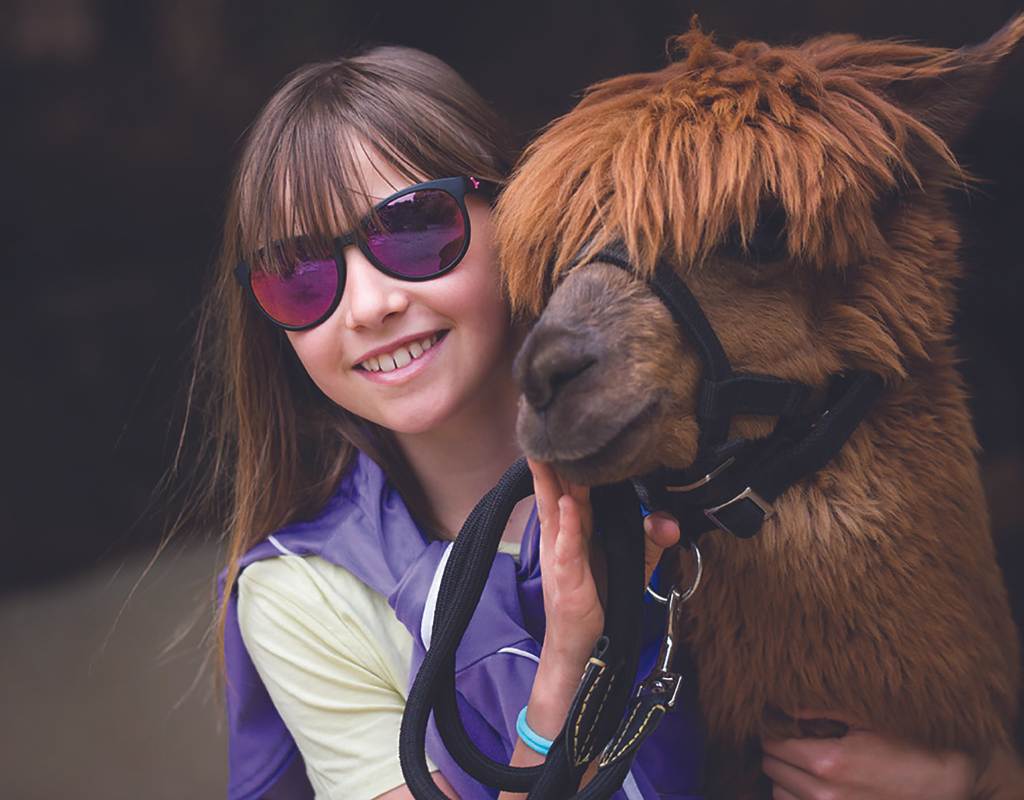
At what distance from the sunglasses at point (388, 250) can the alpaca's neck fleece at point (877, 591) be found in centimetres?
57

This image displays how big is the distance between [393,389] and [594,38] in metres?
2.67

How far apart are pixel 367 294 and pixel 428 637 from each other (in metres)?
0.50

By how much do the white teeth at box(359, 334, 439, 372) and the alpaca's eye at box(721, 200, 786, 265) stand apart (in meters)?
0.52

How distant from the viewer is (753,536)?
1370mm

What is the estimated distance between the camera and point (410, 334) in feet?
5.15

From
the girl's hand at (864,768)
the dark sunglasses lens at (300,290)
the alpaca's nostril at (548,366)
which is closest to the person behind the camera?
the alpaca's nostril at (548,366)

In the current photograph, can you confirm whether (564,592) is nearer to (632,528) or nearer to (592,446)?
(632,528)

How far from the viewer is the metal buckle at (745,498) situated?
1319 mm

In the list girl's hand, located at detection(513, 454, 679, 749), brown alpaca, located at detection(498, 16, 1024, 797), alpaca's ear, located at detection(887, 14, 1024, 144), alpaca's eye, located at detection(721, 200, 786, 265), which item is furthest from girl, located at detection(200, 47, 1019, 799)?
alpaca's ear, located at detection(887, 14, 1024, 144)

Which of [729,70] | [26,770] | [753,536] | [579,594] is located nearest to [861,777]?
[753,536]

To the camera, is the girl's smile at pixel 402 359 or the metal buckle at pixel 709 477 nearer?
the metal buckle at pixel 709 477

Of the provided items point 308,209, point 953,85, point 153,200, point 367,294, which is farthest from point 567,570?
point 153,200

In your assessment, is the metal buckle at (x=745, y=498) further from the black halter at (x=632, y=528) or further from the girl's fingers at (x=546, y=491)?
the girl's fingers at (x=546, y=491)

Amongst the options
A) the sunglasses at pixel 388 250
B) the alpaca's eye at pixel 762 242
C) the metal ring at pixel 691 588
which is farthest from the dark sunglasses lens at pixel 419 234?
the metal ring at pixel 691 588
